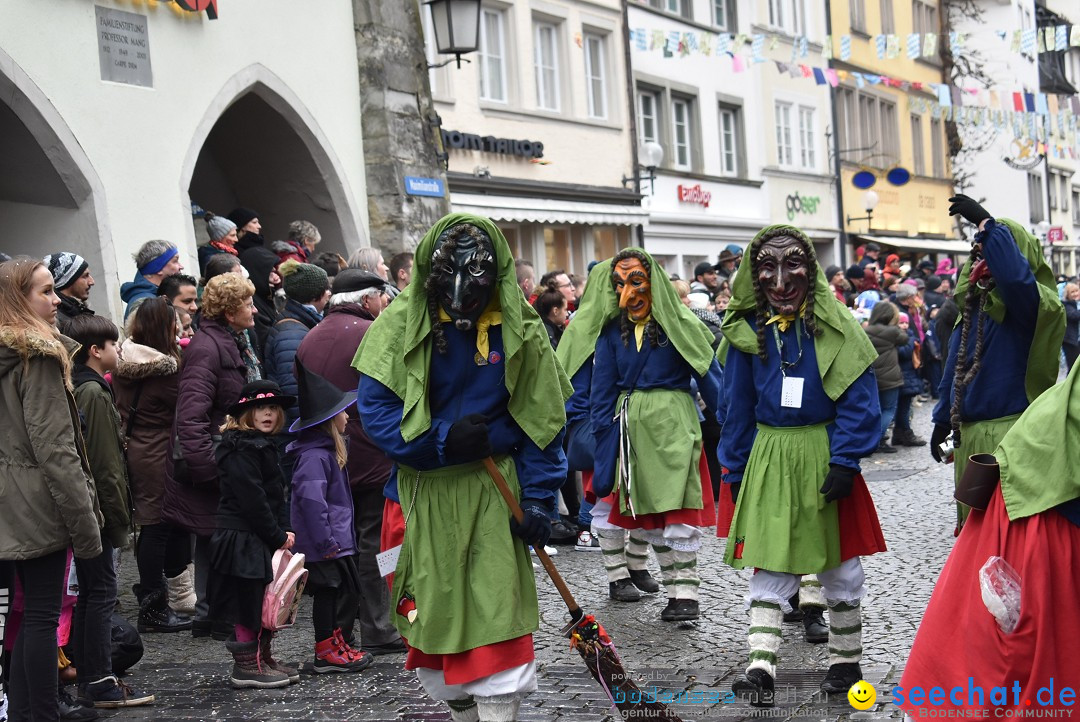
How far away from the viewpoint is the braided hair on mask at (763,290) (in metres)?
5.83

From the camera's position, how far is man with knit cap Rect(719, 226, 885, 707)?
5590mm

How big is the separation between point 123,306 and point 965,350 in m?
6.50

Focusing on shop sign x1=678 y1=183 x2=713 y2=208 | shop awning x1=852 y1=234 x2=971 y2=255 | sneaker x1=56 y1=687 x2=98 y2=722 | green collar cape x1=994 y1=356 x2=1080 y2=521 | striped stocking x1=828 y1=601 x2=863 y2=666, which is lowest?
sneaker x1=56 y1=687 x2=98 y2=722

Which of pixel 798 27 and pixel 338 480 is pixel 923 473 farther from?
pixel 798 27

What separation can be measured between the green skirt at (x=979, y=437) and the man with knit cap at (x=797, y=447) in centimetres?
79

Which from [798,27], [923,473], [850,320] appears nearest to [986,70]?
[798,27]

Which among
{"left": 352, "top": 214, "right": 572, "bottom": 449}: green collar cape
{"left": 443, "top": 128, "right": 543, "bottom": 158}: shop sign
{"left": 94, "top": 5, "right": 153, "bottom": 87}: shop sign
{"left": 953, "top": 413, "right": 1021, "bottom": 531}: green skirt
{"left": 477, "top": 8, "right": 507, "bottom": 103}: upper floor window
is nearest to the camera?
{"left": 352, "top": 214, "right": 572, "bottom": 449}: green collar cape

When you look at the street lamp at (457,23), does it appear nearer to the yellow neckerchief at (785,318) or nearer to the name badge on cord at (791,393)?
the yellow neckerchief at (785,318)

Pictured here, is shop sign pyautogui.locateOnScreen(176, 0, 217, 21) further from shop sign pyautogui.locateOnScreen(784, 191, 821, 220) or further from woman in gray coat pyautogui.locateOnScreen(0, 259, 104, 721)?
shop sign pyautogui.locateOnScreen(784, 191, 821, 220)

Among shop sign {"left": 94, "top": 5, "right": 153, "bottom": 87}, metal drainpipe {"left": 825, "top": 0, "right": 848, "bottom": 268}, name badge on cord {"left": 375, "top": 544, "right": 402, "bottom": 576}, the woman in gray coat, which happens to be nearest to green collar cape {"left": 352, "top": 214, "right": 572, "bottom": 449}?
name badge on cord {"left": 375, "top": 544, "right": 402, "bottom": 576}

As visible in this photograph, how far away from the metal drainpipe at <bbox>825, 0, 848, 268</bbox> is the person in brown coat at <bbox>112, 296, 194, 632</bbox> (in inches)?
947

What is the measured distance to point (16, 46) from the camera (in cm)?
965

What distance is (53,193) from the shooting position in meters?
10.3

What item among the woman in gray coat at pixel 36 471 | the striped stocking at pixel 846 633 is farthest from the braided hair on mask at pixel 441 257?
the striped stocking at pixel 846 633
